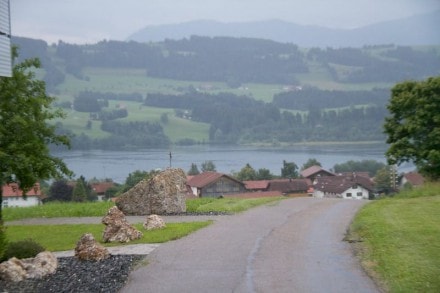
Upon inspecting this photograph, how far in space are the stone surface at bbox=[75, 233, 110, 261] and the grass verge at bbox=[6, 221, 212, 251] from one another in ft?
7.58

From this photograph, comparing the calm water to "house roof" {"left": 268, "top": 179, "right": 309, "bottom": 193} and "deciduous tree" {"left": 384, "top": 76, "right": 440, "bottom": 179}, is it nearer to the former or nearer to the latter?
"house roof" {"left": 268, "top": 179, "right": 309, "bottom": 193}

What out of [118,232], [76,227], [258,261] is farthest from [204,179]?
[258,261]

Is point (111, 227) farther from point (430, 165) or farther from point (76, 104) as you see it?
point (76, 104)

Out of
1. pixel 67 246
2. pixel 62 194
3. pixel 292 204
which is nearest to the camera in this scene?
pixel 67 246

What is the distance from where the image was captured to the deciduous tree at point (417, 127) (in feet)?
113

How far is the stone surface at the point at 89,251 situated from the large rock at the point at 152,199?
34.3 feet

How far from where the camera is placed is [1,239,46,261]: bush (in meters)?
14.3

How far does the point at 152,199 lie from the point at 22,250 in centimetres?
1144

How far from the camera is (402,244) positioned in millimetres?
14766

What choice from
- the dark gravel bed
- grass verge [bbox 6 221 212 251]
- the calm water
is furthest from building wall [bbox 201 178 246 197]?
the dark gravel bed

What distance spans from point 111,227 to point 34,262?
4.63m

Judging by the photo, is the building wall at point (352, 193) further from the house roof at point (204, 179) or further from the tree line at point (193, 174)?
the house roof at point (204, 179)

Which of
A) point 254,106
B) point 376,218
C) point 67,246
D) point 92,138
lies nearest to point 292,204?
point 376,218

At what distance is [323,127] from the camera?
170500mm
